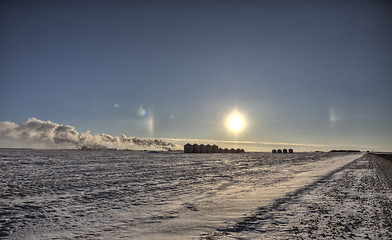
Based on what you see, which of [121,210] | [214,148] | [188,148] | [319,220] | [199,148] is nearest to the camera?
[319,220]

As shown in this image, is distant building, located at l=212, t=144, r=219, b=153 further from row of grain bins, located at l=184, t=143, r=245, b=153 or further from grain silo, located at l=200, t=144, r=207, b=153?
grain silo, located at l=200, t=144, r=207, b=153

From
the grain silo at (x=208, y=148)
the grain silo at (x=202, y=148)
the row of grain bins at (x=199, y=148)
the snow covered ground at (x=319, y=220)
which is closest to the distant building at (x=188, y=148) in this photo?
the row of grain bins at (x=199, y=148)

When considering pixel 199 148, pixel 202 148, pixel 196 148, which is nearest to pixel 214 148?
pixel 202 148

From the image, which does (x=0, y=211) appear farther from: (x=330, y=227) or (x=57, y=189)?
(x=330, y=227)

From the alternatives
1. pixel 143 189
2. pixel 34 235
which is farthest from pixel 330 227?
pixel 143 189

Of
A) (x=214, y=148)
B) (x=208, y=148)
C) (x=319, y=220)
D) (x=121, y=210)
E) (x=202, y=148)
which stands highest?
(x=319, y=220)

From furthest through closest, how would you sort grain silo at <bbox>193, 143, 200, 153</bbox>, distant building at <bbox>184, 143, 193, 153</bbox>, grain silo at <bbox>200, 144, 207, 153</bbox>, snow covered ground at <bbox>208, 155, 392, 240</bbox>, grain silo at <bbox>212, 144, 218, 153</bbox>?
grain silo at <bbox>212, 144, 218, 153</bbox>, grain silo at <bbox>200, 144, 207, 153</bbox>, grain silo at <bbox>193, 143, 200, 153</bbox>, distant building at <bbox>184, 143, 193, 153</bbox>, snow covered ground at <bbox>208, 155, 392, 240</bbox>

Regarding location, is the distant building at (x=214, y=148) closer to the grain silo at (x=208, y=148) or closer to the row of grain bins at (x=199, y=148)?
the row of grain bins at (x=199, y=148)

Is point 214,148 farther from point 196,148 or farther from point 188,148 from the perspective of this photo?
point 188,148

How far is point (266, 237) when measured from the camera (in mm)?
5836

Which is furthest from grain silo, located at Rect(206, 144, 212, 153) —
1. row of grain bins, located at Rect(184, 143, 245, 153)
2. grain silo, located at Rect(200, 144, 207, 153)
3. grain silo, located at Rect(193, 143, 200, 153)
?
grain silo, located at Rect(193, 143, 200, 153)

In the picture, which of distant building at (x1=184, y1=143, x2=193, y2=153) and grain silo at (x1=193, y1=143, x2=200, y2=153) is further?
grain silo at (x1=193, y1=143, x2=200, y2=153)

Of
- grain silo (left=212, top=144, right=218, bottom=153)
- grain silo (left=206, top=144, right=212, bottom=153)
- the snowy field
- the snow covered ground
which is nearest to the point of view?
the snow covered ground

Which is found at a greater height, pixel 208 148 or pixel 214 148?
pixel 208 148
